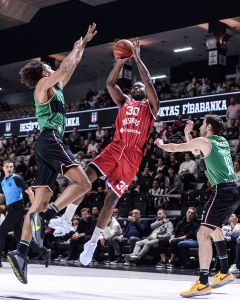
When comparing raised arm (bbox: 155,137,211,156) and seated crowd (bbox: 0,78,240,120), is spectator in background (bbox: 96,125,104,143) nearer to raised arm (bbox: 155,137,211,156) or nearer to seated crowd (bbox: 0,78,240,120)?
seated crowd (bbox: 0,78,240,120)

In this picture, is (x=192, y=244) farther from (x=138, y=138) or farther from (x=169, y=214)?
(x=138, y=138)

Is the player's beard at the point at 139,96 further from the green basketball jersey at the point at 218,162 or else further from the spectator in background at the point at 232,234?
the spectator in background at the point at 232,234

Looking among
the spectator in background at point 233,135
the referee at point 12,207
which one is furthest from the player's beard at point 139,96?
the spectator in background at point 233,135

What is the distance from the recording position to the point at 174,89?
21406 mm

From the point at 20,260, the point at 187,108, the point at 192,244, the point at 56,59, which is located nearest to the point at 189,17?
the point at 187,108

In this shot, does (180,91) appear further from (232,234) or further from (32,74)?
(32,74)

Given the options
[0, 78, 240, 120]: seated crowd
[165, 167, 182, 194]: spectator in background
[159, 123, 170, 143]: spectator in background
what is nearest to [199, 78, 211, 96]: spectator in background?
[0, 78, 240, 120]: seated crowd

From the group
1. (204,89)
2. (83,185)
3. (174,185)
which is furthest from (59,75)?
(204,89)

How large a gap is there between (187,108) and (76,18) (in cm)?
818

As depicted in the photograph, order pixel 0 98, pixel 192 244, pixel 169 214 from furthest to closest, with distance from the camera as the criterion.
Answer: pixel 0 98 → pixel 169 214 → pixel 192 244

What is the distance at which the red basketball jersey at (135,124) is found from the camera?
599 cm

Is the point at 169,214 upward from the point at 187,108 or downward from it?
downward

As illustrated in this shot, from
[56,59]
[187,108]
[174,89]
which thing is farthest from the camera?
[56,59]

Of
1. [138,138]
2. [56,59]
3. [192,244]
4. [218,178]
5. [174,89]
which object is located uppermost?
[56,59]
